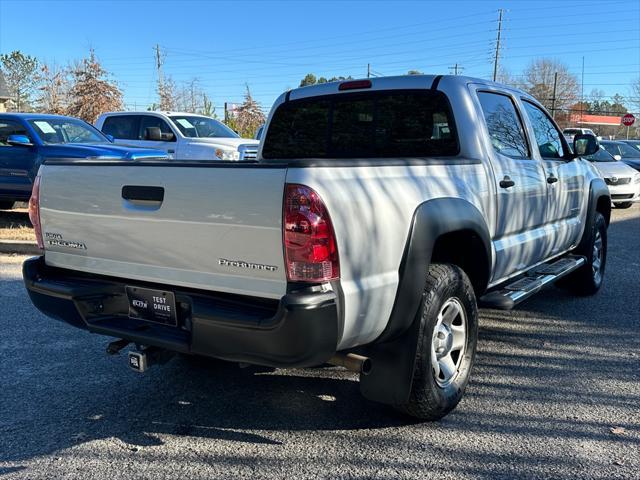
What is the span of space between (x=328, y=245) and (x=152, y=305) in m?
1.07

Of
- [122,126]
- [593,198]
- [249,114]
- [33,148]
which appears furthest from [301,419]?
[249,114]

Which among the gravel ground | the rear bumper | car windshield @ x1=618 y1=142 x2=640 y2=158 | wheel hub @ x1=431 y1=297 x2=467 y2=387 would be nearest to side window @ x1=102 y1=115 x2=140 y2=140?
the gravel ground

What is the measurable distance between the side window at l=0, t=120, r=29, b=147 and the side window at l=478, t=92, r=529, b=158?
8.18 m

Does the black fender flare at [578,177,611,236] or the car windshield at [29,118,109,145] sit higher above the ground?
the car windshield at [29,118,109,145]

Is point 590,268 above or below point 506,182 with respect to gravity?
below

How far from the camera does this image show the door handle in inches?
158

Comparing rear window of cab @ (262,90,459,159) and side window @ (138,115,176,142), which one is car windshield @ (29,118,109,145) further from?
rear window of cab @ (262,90,459,159)

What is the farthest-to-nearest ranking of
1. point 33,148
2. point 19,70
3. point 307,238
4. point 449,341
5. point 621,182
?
point 19,70 → point 621,182 → point 33,148 → point 449,341 → point 307,238

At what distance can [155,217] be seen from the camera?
2902mm

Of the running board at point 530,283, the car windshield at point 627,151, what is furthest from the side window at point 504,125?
the car windshield at point 627,151

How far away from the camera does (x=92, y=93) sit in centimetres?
3005

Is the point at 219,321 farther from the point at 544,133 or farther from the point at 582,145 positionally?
the point at 582,145

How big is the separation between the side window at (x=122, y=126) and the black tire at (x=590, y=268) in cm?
970

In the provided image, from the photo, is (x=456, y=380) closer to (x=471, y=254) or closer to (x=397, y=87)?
(x=471, y=254)
